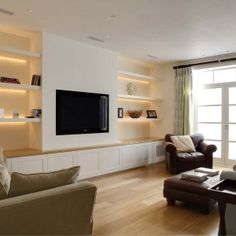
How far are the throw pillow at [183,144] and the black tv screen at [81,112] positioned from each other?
1687mm

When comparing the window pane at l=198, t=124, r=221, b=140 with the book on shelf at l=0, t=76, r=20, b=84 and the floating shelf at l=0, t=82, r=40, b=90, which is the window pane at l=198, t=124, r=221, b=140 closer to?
the floating shelf at l=0, t=82, r=40, b=90

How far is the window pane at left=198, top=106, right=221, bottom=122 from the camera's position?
257 inches

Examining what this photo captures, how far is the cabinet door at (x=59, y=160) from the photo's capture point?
4.50 metres

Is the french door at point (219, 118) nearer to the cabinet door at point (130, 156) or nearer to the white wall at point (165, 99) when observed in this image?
the white wall at point (165, 99)

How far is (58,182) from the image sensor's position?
2027mm

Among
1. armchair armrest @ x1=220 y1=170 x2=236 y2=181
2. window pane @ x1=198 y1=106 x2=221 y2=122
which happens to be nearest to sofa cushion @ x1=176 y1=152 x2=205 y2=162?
window pane @ x1=198 y1=106 x2=221 y2=122

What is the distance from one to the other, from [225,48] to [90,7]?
3.55m

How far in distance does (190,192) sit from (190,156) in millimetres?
2213

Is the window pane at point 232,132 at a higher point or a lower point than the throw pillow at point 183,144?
higher

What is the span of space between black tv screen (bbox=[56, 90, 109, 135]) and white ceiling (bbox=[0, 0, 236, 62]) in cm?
115

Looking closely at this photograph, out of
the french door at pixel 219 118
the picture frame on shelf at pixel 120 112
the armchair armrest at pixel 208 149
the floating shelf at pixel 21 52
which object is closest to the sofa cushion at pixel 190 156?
the armchair armrest at pixel 208 149

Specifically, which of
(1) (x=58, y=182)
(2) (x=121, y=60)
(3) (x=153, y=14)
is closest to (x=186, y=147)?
(2) (x=121, y=60)

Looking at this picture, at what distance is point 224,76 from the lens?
6.48 metres

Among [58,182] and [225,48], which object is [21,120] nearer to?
[58,182]
